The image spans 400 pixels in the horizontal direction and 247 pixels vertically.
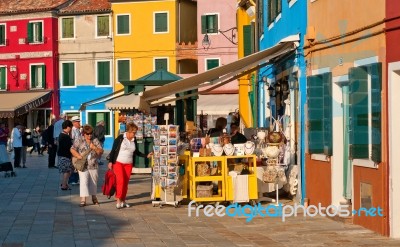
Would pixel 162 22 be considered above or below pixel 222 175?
above

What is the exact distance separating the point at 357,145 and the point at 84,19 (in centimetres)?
4614

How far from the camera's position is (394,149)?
12180mm

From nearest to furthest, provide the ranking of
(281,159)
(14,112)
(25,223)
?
(25,223)
(281,159)
(14,112)

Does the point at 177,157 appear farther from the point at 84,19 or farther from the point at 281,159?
the point at 84,19

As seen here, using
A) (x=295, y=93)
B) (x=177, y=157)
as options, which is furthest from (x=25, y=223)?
(x=295, y=93)

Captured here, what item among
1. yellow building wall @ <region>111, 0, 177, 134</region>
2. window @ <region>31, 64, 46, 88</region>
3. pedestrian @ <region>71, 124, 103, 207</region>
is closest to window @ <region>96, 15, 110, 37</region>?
yellow building wall @ <region>111, 0, 177, 134</region>

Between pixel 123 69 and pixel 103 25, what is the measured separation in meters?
3.12

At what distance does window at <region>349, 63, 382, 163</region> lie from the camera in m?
12.6

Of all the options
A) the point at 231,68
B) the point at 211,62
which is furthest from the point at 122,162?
the point at 211,62

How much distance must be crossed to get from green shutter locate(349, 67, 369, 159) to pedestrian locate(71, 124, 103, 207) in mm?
6191

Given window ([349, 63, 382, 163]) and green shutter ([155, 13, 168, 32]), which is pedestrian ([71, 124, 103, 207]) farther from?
green shutter ([155, 13, 168, 32])

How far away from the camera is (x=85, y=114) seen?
5725 cm

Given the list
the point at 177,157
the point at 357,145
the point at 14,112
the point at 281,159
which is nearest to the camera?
the point at 357,145

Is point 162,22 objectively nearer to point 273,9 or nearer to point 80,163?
point 273,9
